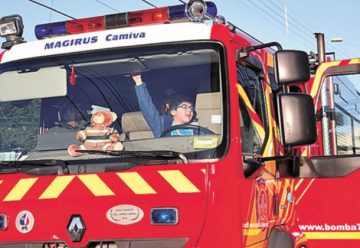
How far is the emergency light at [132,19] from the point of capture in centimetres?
418

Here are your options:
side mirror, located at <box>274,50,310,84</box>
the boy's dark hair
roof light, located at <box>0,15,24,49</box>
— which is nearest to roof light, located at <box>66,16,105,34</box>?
roof light, located at <box>0,15,24,49</box>

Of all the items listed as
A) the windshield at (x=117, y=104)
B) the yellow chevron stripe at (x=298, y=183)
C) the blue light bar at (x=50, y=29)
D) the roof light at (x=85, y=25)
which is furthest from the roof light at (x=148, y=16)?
the yellow chevron stripe at (x=298, y=183)

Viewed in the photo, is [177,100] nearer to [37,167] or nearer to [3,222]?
[37,167]

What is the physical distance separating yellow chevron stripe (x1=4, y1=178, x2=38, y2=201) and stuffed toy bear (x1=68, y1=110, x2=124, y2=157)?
331 mm

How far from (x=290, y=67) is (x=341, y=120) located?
179cm

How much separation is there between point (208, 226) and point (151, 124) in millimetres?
843

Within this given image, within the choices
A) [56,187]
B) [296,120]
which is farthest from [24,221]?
[296,120]

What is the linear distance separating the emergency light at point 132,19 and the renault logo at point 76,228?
1536 millimetres

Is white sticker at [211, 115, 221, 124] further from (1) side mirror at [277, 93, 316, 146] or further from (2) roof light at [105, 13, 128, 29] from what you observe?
(2) roof light at [105, 13, 128, 29]

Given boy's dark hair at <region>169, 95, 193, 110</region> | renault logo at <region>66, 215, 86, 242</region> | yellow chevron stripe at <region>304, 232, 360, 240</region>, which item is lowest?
yellow chevron stripe at <region>304, 232, 360, 240</region>

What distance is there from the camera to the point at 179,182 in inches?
142

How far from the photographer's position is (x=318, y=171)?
15.1ft

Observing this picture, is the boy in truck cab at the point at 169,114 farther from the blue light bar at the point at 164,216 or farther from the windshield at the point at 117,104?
the blue light bar at the point at 164,216

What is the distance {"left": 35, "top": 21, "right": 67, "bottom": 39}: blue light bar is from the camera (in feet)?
15.7
